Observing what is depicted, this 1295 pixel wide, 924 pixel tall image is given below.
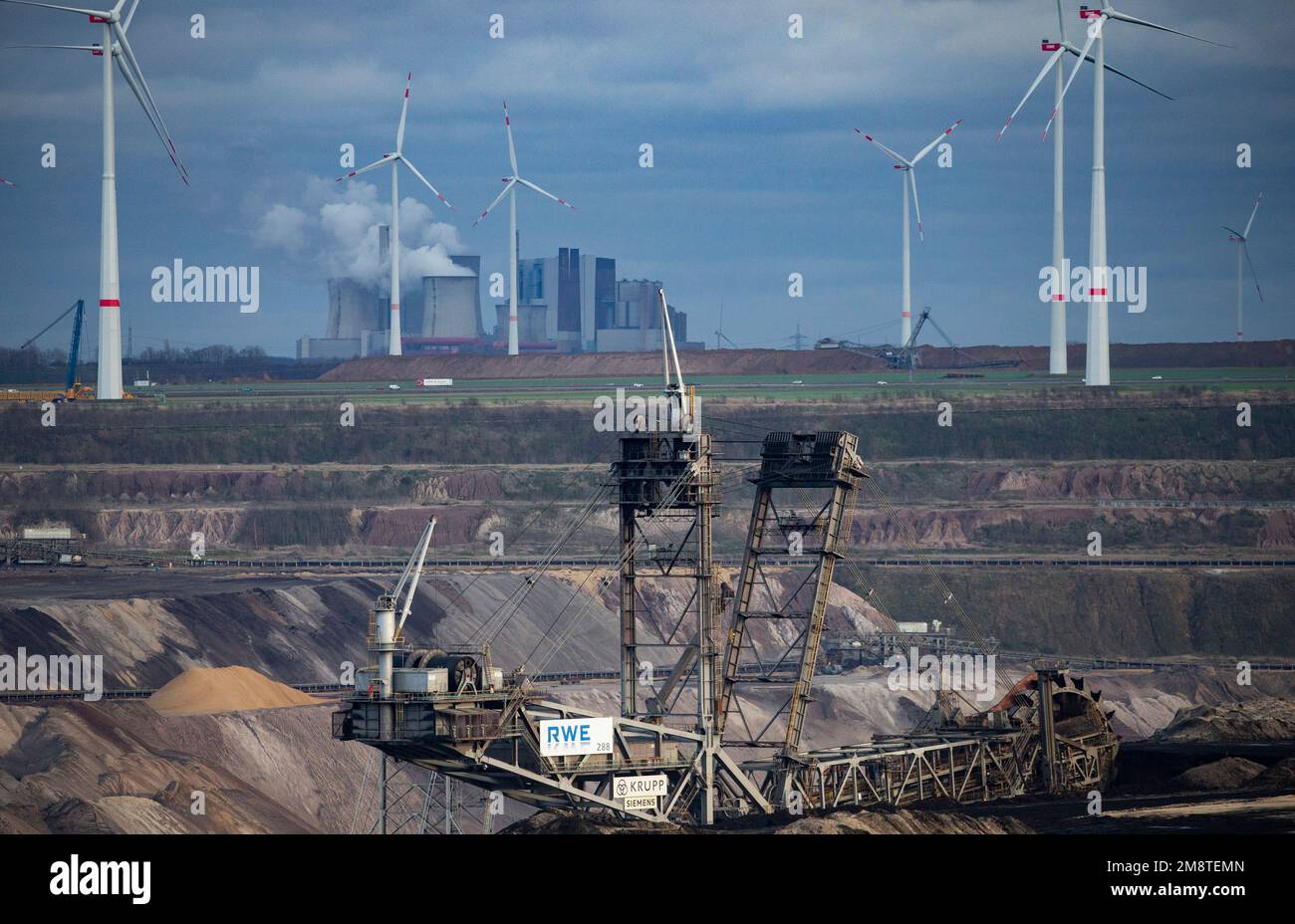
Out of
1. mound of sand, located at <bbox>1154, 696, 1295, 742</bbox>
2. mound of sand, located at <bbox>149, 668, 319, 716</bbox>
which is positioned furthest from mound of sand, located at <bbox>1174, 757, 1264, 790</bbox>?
mound of sand, located at <bbox>149, 668, 319, 716</bbox>

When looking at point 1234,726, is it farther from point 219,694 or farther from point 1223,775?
point 219,694

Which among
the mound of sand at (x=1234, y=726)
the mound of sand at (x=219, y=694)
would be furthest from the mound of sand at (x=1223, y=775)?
the mound of sand at (x=219, y=694)

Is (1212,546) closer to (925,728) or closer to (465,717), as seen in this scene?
(925,728)

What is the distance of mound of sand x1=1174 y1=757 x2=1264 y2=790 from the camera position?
88.4 m

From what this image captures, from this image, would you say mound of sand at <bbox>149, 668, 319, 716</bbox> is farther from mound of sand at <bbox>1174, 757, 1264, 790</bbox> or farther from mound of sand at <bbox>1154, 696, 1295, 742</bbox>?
mound of sand at <bbox>1174, 757, 1264, 790</bbox>

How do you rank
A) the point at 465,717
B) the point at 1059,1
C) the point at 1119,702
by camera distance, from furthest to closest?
the point at 1059,1, the point at 1119,702, the point at 465,717

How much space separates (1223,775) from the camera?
292ft

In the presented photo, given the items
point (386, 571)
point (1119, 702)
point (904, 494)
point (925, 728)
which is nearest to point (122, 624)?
point (386, 571)

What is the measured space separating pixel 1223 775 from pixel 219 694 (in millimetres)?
54091

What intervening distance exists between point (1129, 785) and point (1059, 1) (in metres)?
95.6

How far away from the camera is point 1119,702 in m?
138

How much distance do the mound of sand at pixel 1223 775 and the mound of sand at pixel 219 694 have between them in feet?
165

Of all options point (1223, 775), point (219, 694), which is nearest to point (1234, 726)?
point (1223, 775)

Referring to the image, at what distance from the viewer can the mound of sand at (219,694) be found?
108625 millimetres
